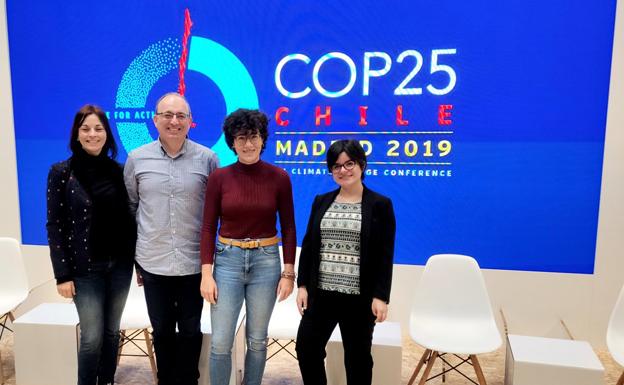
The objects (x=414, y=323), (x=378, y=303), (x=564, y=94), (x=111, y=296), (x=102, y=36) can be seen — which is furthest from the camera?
(x=102, y=36)

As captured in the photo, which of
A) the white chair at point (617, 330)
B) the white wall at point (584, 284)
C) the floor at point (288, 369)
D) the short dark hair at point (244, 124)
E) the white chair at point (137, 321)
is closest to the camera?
the short dark hair at point (244, 124)

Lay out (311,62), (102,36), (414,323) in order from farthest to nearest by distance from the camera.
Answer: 1. (102,36)
2. (311,62)
3. (414,323)

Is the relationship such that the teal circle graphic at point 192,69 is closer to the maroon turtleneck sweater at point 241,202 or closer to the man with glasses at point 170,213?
the man with glasses at point 170,213

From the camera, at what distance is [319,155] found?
3133 millimetres

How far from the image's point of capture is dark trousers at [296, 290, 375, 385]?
1.88 m

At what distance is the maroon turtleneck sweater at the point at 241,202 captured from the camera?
182cm

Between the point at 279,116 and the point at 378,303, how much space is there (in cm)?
176

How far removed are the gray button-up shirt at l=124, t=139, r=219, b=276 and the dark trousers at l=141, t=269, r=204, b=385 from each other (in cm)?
7

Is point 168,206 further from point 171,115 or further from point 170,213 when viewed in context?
point 171,115

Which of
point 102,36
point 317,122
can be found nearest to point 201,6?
point 102,36

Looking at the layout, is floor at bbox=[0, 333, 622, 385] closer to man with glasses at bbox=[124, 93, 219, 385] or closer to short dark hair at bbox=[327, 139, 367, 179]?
man with glasses at bbox=[124, 93, 219, 385]

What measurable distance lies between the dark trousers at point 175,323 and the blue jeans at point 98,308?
0.50 ft

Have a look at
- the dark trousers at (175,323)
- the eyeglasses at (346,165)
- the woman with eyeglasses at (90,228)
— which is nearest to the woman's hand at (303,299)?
the dark trousers at (175,323)

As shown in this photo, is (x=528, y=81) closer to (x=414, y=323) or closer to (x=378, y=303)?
(x=414, y=323)
